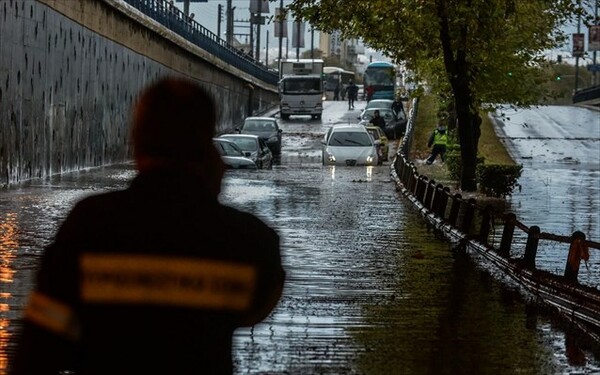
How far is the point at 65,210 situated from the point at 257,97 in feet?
252

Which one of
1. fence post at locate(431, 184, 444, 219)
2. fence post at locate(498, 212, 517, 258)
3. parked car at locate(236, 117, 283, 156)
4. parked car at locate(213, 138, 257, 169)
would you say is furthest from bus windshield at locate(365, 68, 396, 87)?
fence post at locate(498, 212, 517, 258)

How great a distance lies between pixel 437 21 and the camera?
3077 cm

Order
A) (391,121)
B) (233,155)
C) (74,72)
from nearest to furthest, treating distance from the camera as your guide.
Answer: (74,72) → (233,155) → (391,121)

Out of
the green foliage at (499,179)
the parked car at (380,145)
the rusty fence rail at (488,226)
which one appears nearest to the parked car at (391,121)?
the parked car at (380,145)

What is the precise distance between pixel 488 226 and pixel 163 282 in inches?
593

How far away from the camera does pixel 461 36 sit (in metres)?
31.8

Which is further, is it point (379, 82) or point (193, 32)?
point (379, 82)

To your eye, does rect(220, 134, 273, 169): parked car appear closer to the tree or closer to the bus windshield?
the tree

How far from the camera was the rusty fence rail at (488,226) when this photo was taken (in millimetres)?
14258

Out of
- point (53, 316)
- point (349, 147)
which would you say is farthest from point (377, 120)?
point (53, 316)

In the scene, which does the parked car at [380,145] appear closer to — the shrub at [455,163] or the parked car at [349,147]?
the parked car at [349,147]

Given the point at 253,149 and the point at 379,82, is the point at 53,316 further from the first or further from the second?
the point at 379,82

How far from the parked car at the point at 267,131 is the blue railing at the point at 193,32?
5114 mm

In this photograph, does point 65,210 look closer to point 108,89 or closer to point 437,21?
point 437,21
